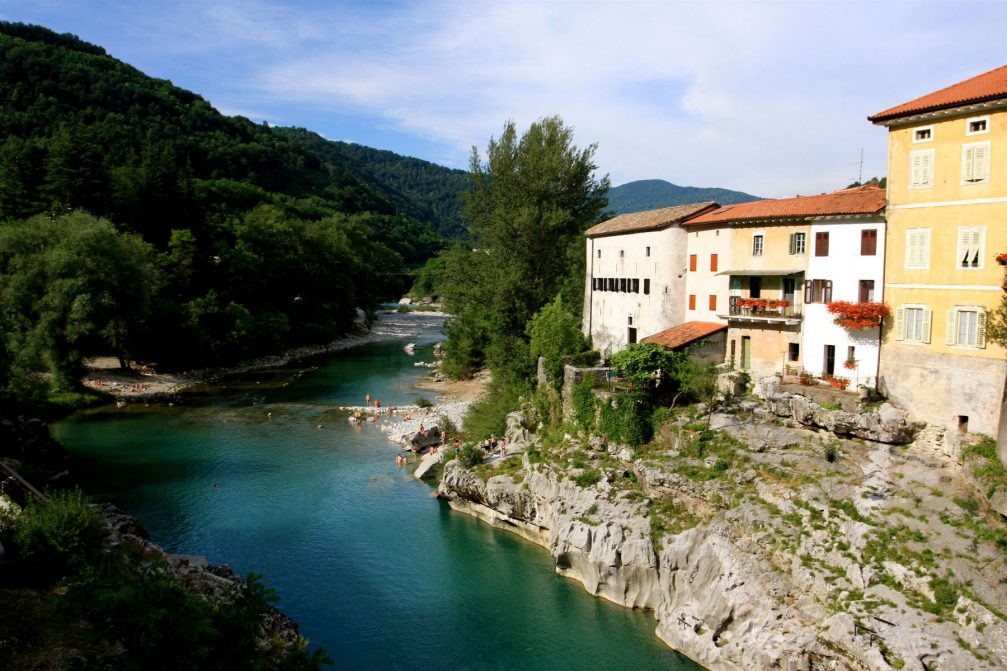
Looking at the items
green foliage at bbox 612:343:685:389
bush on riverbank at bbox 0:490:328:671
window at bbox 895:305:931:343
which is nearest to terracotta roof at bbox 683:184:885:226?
window at bbox 895:305:931:343

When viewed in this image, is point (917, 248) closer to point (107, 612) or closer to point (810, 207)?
point (810, 207)

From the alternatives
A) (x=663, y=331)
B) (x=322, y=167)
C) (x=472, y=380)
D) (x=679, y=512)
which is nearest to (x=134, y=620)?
(x=679, y=512)

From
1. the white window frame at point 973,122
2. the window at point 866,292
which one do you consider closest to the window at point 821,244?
the window at point 866,292

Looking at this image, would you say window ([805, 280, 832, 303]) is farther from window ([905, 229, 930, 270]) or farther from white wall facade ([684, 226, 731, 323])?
Answer: white wall facade ([684, 226, 731, 323])

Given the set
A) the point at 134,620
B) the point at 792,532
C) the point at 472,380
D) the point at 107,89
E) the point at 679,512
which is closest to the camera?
the point at 134,620

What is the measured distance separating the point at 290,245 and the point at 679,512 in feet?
196

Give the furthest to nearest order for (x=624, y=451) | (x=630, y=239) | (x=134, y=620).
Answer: (x=630, y=239)
(x=624, y=451)
(x=134, y=620)

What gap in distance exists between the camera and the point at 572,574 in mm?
22297

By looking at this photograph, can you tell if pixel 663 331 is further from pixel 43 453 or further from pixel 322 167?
pixel 322 167

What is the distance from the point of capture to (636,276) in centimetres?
3156

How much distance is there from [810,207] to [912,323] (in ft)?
17.7

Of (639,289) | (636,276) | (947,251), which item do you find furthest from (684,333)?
(947,251)

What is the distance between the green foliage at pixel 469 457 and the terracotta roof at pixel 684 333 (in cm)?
827

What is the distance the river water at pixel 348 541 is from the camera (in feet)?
61.6
